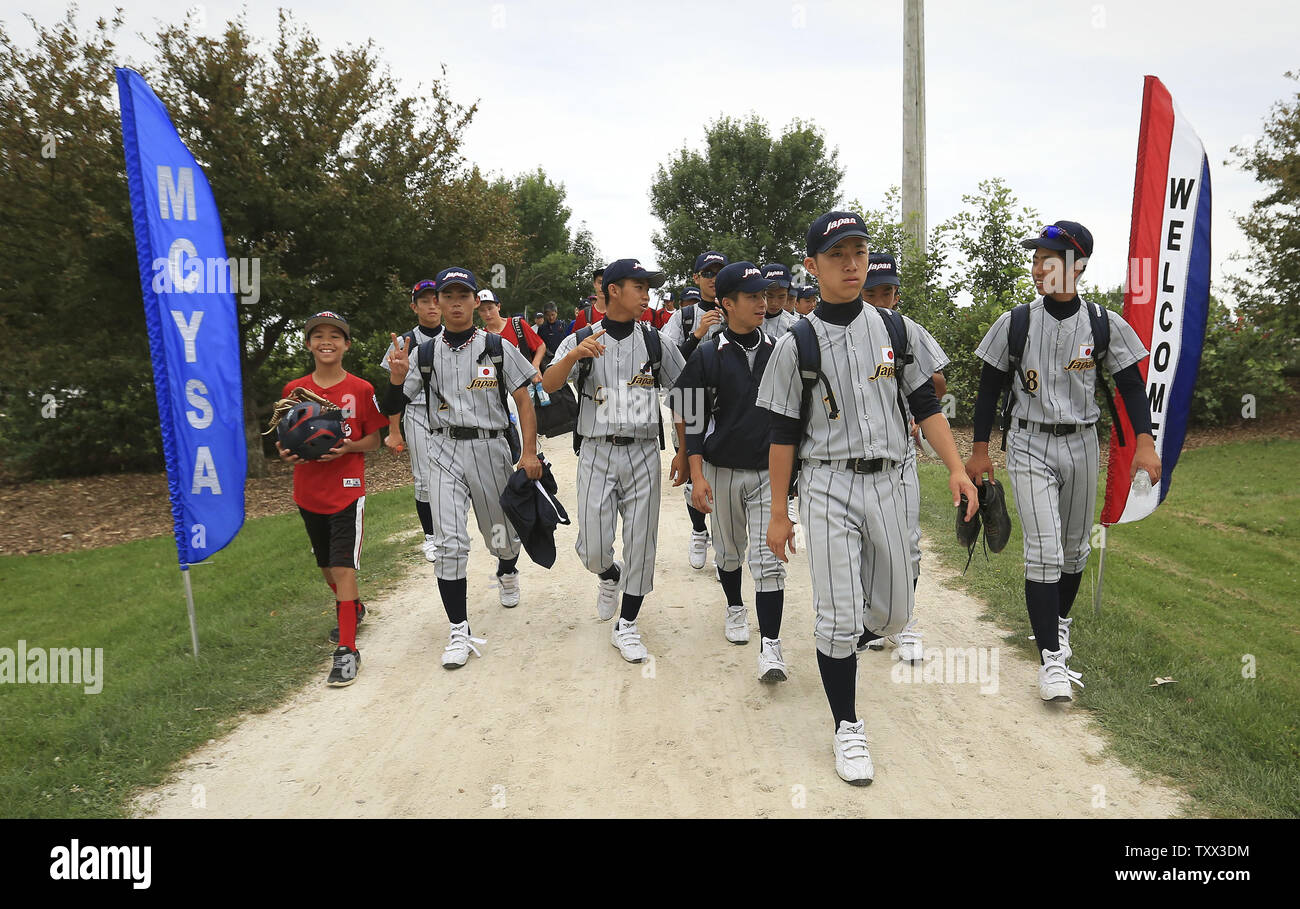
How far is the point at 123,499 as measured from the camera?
13570mm

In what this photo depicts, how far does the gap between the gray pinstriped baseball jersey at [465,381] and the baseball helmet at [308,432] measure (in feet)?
2.11

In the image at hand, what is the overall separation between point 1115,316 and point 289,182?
12317 mm

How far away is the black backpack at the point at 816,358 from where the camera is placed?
153 inches

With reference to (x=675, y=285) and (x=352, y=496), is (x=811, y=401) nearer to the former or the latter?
(x=352, y=496)

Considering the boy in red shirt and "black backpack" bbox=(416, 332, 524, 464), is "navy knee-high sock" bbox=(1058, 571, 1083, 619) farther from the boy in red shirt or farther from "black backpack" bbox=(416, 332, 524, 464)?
the boy in red shirt

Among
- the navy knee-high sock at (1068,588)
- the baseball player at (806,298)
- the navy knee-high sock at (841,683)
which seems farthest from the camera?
the baseball player at (806,298)

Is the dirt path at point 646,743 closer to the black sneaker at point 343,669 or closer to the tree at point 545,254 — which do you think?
the black sneaker at point 343,669

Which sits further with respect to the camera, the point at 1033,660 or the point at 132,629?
the point at 132,629

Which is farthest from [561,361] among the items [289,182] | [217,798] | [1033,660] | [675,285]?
[675,285]

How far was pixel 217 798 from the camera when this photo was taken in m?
3.93

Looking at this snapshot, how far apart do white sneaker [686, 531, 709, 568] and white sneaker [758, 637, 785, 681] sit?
8.32ft

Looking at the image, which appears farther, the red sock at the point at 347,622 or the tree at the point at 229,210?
the tree at the point at 229,210

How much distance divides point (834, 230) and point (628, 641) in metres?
3.04

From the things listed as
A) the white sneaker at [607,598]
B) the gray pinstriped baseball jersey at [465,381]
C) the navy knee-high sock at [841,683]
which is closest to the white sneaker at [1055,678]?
the navy knee-high sock at [841,683]
